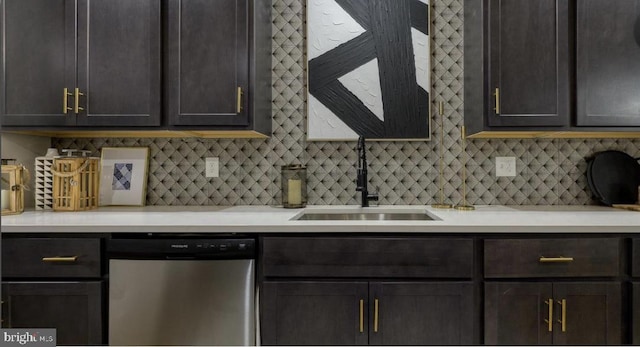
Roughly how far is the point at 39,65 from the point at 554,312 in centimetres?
272

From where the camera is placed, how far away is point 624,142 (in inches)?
92.9

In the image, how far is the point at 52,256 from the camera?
171 centimetres

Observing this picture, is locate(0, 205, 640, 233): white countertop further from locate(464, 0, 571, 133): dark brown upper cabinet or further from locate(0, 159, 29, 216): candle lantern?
locate(464, 0, 571, 133): dark brown upper cabinet

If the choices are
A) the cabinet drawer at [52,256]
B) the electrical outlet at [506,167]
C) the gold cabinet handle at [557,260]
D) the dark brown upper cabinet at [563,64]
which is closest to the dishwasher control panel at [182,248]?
the cabinet drawer at [52,256]

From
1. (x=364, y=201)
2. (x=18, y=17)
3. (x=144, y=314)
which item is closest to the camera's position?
(x=144, y=314)

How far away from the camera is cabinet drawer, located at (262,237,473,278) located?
1692 millimetres

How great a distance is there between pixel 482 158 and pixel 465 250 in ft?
2.94

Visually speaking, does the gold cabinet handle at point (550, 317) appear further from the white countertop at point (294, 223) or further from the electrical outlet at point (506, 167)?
the electrical outlet at point (506, 167)

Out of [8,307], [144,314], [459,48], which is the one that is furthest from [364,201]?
[8,307]

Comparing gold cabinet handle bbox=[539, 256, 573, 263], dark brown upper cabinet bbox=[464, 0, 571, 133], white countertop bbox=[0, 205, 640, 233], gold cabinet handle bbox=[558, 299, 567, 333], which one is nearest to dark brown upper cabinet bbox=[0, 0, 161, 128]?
white countertop bbox=[0, 205, 640, 233]

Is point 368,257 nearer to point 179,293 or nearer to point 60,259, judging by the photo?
point 179,293

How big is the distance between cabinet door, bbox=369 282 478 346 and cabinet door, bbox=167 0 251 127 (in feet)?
3.70

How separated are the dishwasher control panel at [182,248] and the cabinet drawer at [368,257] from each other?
118mm

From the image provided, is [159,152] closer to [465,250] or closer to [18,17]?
[18,17]
